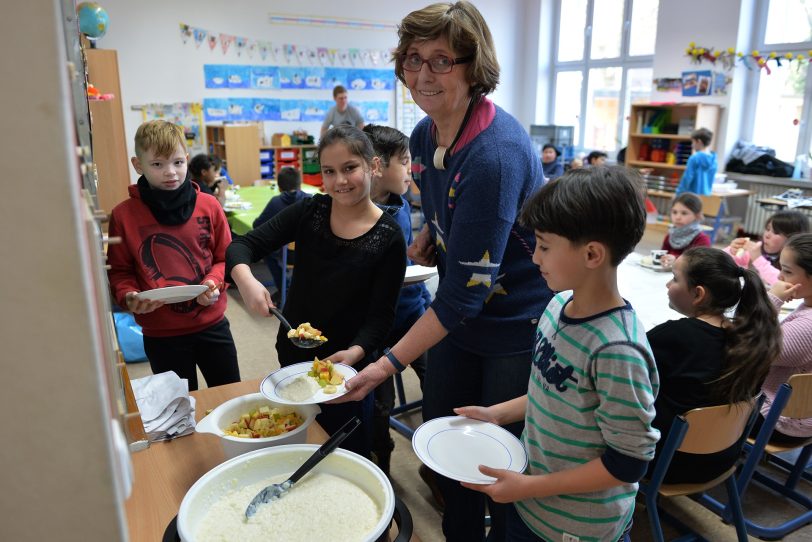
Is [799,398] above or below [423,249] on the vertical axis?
below

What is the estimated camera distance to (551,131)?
27.6 feet

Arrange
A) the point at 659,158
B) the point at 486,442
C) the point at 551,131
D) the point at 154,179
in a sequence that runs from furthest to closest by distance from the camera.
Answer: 1. the point at 551,131
2. the point at 659,158
3. the point at 154,179
4. the point at 486,442

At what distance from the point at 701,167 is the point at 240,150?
5.37 meters

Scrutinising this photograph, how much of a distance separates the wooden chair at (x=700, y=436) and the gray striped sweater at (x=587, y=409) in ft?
1.57

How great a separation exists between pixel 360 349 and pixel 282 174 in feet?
11.5

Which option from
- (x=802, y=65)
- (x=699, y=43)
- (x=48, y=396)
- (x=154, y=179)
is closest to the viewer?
(x=48, y=396)

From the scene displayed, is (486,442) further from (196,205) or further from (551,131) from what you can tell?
(551,131)

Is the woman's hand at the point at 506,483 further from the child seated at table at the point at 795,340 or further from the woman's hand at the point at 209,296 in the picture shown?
the child seated at table at the point at 795,340

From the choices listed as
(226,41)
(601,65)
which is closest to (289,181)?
(226,41)

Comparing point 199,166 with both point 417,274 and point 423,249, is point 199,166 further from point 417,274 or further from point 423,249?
point 423,249

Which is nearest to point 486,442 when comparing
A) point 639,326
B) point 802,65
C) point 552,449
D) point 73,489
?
point 552,449

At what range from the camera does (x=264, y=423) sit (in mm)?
1136

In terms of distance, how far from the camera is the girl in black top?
1.47 m

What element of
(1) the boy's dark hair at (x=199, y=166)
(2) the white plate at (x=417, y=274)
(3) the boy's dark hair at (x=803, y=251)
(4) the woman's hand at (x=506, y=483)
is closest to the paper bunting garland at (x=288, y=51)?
(1) the boy's dark hair at (x=199, y=166)
